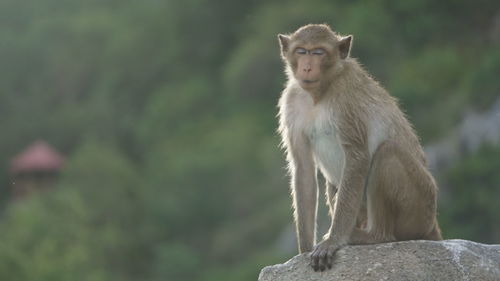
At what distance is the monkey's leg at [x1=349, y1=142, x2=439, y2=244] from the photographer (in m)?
11.9

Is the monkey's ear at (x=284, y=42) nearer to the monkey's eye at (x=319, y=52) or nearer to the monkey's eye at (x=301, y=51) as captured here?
the monkey's eye at (x=301, y=51)

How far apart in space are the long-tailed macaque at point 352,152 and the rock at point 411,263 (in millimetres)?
137

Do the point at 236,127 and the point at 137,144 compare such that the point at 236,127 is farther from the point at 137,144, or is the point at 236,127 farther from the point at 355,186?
the point at 355,186

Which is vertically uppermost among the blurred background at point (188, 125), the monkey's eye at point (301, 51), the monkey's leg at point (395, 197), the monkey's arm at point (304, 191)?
the blurred background at point (188, 125)

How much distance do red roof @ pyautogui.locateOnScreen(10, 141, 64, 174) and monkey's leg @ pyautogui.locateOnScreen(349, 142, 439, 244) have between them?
10686 cm

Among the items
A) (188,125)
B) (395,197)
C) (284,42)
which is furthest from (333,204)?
(188,125)

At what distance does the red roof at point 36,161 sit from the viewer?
118 m

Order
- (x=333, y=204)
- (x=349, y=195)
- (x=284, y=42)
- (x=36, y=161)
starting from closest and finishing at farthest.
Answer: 1. (x=349, y=195)
2. (x=284, y=42)
3. (x=333, y=204)
4. (x=36, y=161)

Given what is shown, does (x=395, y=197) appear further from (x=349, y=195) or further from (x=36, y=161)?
(x=36, y=161)

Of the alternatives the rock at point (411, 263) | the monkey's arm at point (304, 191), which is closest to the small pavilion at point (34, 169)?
the monkey's arm at point (304, 191)

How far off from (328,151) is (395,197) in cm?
81

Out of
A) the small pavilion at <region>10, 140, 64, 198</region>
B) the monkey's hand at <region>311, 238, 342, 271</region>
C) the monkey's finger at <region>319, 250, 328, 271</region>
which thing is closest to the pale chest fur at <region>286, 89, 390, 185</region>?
the monkey's hand at <region>311, 238, 342, 271</region>

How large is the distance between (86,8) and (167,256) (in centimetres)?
6765

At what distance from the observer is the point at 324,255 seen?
38.2 feet
